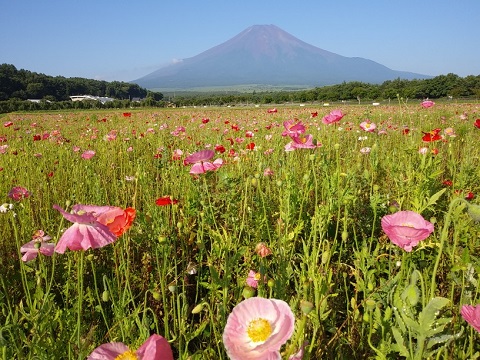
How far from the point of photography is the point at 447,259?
179 centimetres

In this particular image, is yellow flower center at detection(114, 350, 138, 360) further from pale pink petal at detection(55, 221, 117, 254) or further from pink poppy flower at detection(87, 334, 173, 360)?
pale pink petal at detection(55, 221, 117, 254)

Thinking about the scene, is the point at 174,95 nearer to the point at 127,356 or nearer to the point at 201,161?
the point at 201,161

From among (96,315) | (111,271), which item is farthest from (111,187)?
(96,315)

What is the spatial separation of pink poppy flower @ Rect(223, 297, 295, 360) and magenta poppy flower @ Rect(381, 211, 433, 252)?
0.48 m

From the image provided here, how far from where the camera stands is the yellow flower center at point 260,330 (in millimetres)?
724

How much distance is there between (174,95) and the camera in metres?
14.8

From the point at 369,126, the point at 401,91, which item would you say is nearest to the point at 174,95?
the point at 369,126

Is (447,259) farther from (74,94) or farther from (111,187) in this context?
(74,94)

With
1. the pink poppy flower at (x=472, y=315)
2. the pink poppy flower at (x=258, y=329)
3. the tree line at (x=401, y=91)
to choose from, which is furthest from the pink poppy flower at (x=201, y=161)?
the tree line at (x=401, y=91)

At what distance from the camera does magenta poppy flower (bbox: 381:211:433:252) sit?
1.00 metres

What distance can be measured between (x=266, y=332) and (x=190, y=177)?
194cm

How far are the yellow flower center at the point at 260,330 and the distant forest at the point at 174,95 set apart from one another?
516 inches

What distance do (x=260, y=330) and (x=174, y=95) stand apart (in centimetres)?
1477

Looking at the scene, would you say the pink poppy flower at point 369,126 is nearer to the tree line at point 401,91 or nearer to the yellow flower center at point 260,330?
the yellow flower center at point 260,330
